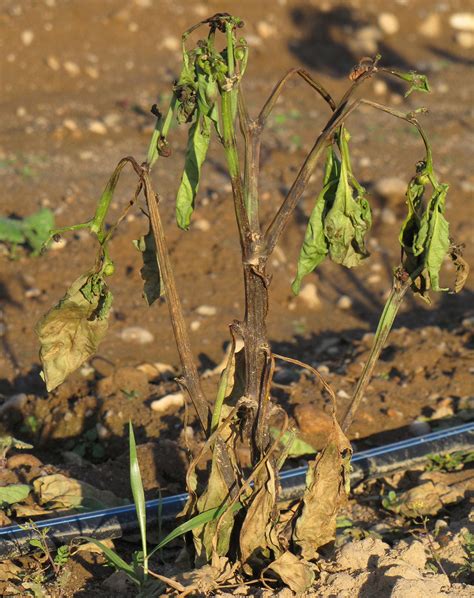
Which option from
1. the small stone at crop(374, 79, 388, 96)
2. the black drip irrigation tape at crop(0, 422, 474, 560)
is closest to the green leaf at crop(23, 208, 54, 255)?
the black drip irrigation tape at crop(0, 422, 474, 560)

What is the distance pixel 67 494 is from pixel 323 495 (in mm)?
863

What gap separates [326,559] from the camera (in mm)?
2441

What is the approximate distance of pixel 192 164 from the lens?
2.15 m

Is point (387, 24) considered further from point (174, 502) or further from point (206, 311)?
point (174, 502)

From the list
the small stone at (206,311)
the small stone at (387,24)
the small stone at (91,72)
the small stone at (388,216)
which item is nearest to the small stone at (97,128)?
the small stone at (91,72)

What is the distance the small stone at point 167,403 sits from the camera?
11.5 feet

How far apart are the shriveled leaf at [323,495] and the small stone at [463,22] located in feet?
23.0

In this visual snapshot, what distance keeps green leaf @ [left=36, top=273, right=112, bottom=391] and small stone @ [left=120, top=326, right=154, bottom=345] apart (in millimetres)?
2133

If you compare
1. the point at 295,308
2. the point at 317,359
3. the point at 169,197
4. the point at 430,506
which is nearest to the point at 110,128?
the point at 169,197

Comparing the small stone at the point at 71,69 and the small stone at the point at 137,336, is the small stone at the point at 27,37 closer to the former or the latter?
the small stone at the point at 71,69

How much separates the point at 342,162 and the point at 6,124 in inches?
202

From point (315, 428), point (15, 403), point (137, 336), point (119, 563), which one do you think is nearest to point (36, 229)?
point (137, 336)

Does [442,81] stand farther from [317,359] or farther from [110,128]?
[317,359]

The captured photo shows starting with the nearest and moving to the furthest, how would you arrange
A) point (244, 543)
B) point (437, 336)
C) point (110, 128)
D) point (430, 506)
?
point (244, 543) → point (430, 506) → point (437, 336) → point (110, 128)
